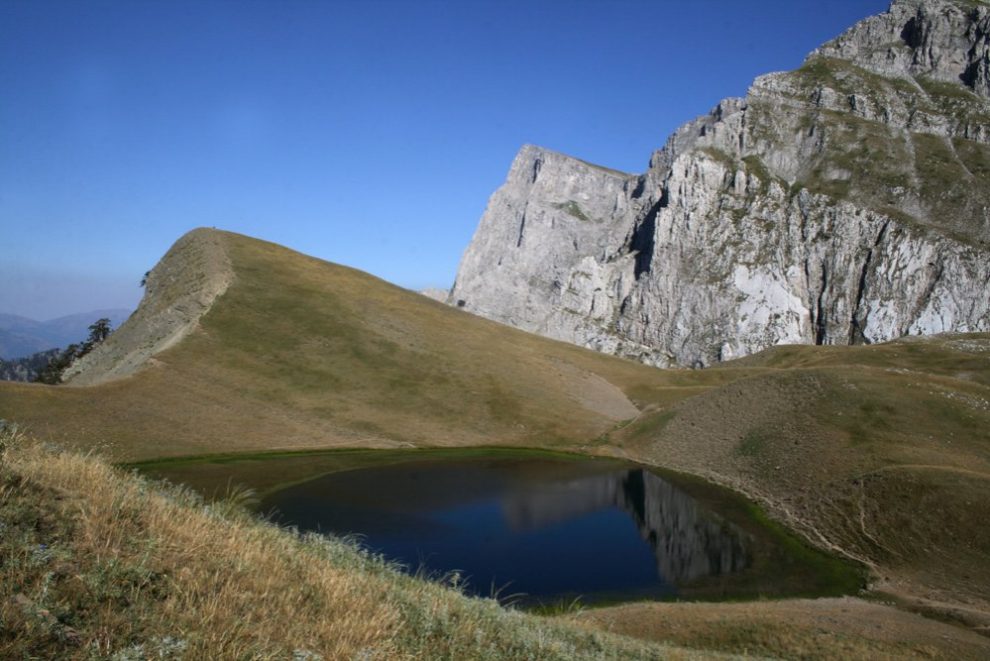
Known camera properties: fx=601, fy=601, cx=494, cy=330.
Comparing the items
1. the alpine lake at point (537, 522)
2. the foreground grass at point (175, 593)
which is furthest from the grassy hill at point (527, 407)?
the foreground grass at point (175, 593)

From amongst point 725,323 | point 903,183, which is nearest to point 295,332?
point 725,323

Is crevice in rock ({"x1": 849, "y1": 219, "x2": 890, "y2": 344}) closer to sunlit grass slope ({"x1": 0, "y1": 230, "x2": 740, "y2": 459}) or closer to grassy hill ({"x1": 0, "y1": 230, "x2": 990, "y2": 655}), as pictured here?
grassy hill ({"x1": 0, "y1": 230, "x2": 990, "y2": 655})

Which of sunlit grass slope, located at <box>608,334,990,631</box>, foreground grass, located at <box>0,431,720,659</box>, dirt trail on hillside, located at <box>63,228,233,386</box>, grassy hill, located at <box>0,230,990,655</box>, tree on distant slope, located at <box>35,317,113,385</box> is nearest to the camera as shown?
foreground grass, located at <box>0,431,720,659</box>

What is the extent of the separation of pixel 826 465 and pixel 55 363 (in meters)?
105

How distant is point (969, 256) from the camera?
15038cm

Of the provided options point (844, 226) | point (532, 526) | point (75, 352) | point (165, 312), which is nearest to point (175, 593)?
point (532, 526)

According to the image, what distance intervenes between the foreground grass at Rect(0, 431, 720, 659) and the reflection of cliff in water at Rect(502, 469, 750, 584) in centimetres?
2439

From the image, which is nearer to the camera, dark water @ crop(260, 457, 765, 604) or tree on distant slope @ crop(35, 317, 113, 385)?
dark water @ crop(260, 457, 765, 604)

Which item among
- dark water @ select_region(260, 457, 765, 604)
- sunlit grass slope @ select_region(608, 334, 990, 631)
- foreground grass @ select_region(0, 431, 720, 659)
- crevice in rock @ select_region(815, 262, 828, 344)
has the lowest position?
dark water @ select_region(260, 457, 765, 604)

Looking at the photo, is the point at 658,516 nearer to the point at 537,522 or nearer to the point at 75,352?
the point at 537,522

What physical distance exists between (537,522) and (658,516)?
8.91m

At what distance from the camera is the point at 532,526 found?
119 ft

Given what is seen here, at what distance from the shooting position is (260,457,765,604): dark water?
2872cm

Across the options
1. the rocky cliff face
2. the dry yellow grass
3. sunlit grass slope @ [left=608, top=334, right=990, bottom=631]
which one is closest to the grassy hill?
sunlit grass slope @ [left=608, top=334, right=990, bottom=631]
